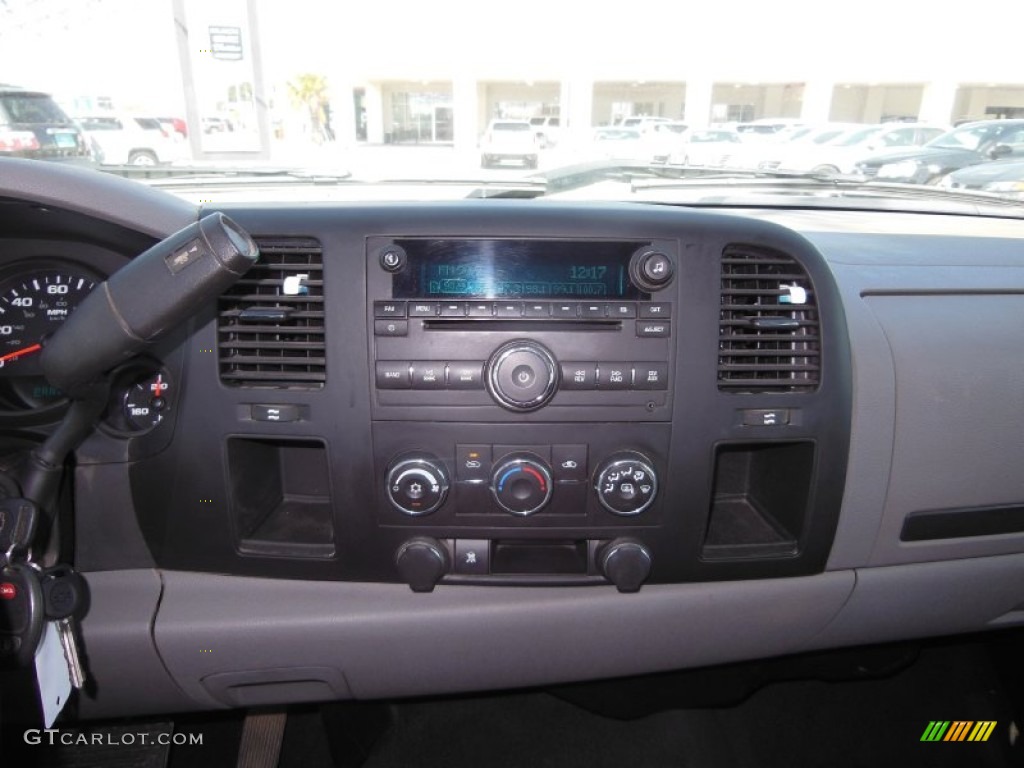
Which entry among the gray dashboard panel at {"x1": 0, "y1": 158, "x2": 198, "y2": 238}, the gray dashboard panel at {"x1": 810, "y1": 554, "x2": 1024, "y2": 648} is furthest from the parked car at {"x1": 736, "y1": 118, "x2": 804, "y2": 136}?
the gray dashboard panel at {"x1": 0, "y1": 158, "x2": 198, "y2": 238}

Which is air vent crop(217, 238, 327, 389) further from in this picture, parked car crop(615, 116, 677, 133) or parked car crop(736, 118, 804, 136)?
parked car crop(615, 116, 677, 133)

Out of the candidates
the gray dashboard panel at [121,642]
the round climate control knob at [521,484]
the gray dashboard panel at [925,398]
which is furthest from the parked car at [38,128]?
the gray dashboard panel at [925,398]

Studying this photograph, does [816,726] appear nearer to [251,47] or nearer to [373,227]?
[373,227]

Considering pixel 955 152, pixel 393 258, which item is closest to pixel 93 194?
pixel 393 258

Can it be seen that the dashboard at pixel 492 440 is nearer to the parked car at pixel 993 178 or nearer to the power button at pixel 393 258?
the power button at pixel 393 258

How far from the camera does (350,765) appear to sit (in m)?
2.29

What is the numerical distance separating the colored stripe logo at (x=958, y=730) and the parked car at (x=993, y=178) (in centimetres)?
189

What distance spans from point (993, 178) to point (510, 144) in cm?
279

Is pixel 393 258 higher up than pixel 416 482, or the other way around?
pixel 393 258

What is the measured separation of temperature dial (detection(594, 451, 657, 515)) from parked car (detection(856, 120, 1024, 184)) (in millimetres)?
1882

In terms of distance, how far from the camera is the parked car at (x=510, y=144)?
422 cm

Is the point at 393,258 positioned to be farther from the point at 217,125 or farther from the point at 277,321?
the point at 217,125

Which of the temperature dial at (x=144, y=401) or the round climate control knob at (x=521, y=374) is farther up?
the round climate control knob at (x=521, y=374)

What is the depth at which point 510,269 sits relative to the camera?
4.78ft
